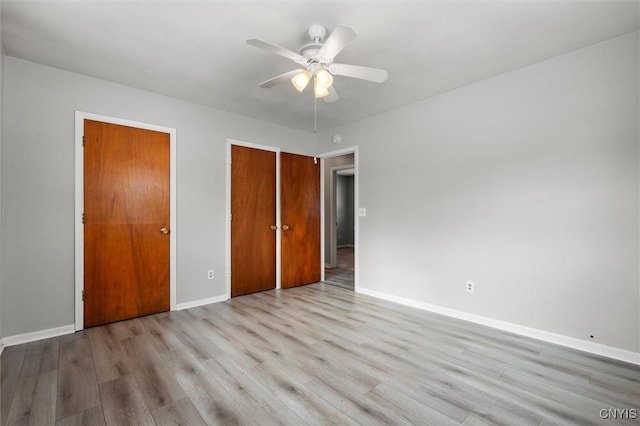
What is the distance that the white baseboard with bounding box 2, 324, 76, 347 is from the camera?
2.47 m

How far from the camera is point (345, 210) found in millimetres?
9695

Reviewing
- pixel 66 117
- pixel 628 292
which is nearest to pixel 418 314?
pixel 628 292

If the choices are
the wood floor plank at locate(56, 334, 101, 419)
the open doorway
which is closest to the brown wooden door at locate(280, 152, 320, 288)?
the open doorway

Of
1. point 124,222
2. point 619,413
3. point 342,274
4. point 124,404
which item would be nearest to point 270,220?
point 124,222

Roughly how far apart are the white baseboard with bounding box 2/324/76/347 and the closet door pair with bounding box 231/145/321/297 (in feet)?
5.62

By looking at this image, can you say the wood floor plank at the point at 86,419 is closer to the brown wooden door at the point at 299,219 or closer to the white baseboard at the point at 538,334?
the brown wooden door at the point at 299,219

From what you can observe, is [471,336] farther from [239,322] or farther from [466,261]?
[239,322]

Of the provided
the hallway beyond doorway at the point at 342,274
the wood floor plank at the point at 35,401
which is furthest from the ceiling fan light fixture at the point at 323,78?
the hallway beyond doorway at the point at 342,274

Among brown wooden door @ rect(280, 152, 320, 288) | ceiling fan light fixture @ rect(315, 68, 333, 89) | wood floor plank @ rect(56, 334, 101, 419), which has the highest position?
ceiling fan light fixture @ rect(315, 68, 333, 89)

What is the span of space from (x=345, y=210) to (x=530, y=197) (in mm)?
7116

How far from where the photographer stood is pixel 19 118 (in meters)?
2.54

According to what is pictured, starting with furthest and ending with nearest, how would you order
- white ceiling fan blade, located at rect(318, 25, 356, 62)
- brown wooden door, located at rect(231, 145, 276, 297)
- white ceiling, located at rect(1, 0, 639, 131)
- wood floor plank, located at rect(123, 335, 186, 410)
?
brown wooden door, located at rect(231, 145, 276, 297), white ceiling, located at rect(1, 0, 639, 131), wood floor plank, located at rect(123, 335, 186, 410), white ceiling fan blade, located at rect(318, 25, 356, 62)

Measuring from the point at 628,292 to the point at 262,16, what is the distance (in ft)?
11.4

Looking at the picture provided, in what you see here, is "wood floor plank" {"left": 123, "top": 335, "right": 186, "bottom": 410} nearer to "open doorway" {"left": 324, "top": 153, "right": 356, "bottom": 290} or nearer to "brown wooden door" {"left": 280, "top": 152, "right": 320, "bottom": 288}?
"brown wooden door" {"left": 280, "top": 152, "right": 320, "bottom": 288}
